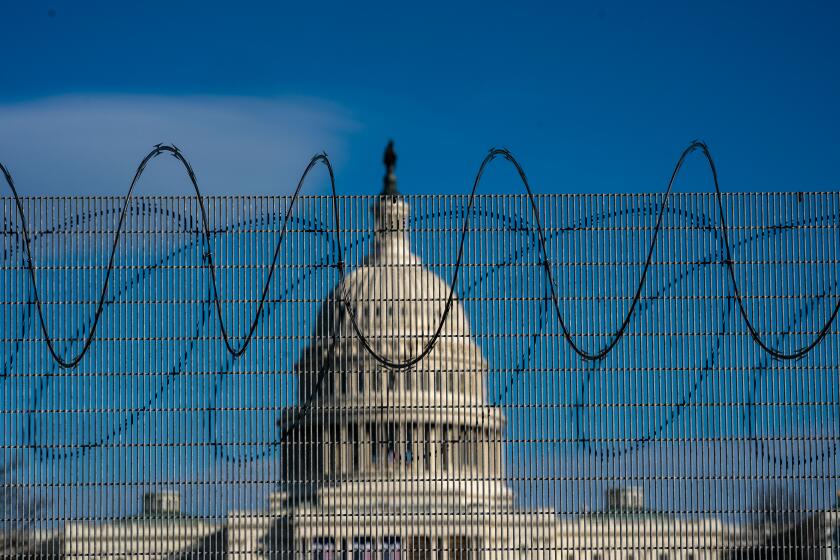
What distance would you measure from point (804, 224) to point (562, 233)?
8122 millimetres

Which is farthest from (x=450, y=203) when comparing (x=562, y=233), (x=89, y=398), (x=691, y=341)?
(x=89, y=398)

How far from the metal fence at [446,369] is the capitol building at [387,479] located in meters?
0.19

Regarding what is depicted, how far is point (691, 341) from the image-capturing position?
211 ft

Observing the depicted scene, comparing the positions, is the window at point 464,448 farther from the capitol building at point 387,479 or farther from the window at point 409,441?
the window at point 409,441

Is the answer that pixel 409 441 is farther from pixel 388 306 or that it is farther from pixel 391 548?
pixel 388 306

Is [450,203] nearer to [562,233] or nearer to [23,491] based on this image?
[562,233]

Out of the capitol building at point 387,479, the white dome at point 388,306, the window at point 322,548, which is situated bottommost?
the window at point 322,548

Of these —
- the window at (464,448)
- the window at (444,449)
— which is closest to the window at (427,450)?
the window at (444,449)

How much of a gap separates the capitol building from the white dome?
0.26 feet

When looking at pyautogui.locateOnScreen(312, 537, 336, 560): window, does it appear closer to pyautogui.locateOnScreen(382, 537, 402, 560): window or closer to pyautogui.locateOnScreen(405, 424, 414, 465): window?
pyautogui.locateOnScreen(382, 537, 402, 560): window

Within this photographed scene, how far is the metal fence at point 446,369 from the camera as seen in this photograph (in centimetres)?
6256

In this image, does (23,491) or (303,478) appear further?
(303,478)

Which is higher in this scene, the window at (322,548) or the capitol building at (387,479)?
Result: the capitol building at (387,479)

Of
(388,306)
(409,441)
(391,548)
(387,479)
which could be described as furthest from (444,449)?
(388,306)
